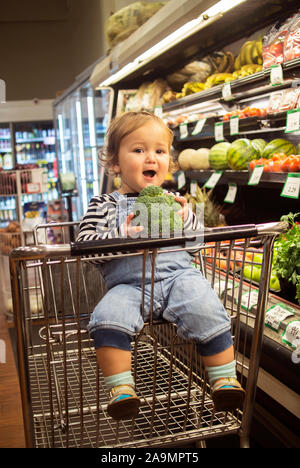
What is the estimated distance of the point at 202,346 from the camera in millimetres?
1279

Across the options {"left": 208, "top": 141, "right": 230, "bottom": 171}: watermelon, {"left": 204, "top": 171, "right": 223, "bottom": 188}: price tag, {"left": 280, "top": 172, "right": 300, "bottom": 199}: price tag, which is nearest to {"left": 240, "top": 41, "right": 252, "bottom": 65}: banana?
{"left": 208, "top": 141, "right": 230, "bottom": 171}: watermelon

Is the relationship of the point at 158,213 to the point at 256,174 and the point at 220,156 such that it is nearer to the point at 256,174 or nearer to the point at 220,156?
the point at 256,174

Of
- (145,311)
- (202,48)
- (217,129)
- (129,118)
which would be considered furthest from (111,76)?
(145,311)

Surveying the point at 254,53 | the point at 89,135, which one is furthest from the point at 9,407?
the point at 89,135

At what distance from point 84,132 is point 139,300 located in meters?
5.62

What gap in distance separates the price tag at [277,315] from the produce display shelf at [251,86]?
3.58ft

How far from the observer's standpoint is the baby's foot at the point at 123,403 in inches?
45.3

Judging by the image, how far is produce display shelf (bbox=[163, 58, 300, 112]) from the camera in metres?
2.22

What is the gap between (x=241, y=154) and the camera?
2826mm

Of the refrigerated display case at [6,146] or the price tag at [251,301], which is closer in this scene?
the price tag at [251,301]

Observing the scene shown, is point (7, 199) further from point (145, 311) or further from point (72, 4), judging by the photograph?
point (145, 311)

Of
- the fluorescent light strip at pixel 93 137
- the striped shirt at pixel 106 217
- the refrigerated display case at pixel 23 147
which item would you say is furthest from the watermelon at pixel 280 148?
the refrigerated display case at pixel 23 147

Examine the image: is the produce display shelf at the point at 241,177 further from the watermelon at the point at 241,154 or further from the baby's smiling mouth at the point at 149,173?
the baby's smiling mouth at the point at 149,173

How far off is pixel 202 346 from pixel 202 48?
2.94 meters
